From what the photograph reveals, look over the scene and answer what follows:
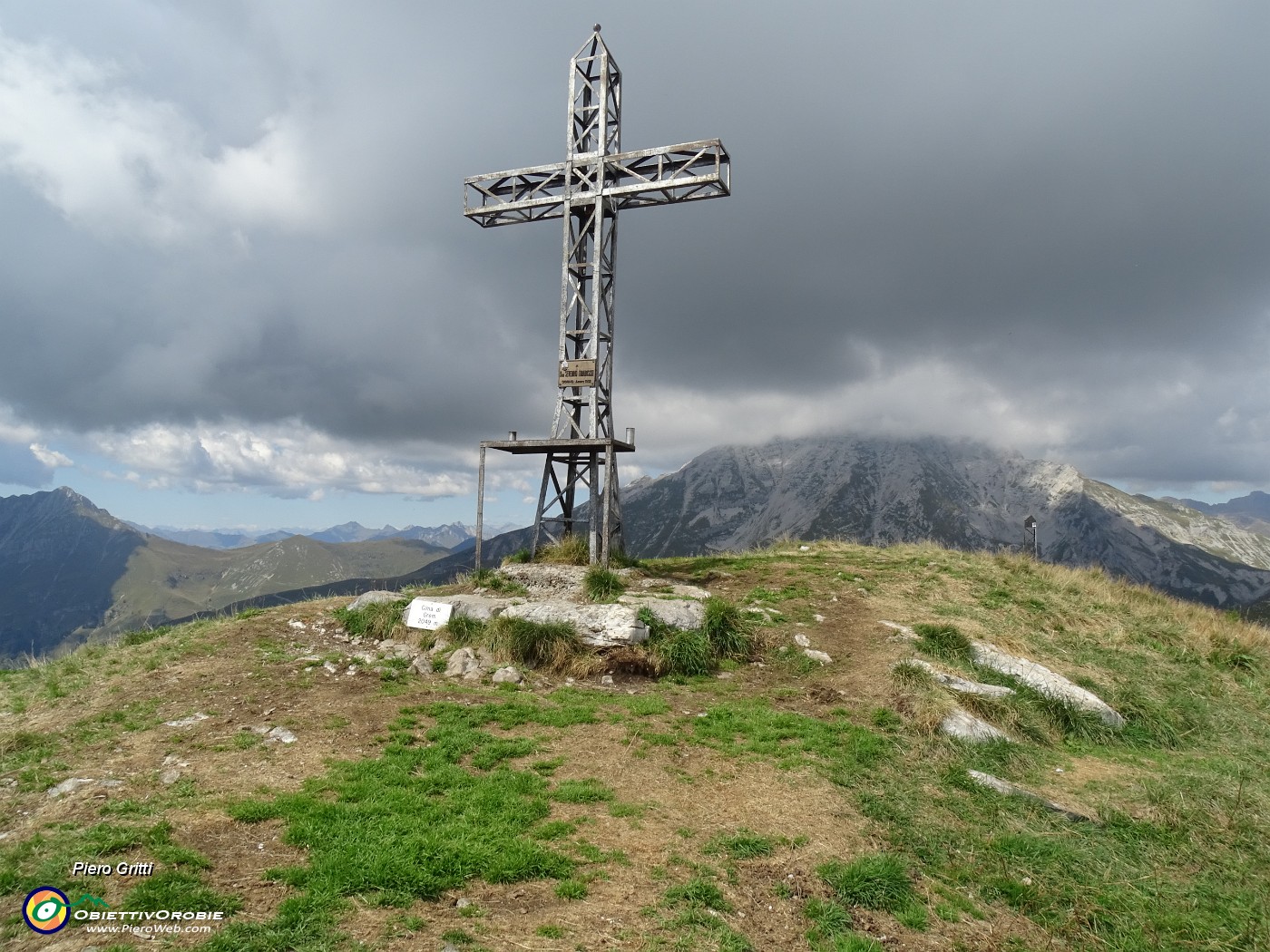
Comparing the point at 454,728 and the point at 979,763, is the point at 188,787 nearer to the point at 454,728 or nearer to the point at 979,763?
the point at 454,728

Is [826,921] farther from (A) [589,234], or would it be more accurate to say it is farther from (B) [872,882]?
(A) [589,234]

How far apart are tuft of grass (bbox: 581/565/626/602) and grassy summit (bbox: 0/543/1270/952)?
252cm

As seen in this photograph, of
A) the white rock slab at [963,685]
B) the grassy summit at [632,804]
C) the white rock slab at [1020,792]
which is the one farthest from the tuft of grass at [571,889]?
the white rock slab at [963,685]

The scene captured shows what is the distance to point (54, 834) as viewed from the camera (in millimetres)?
6035

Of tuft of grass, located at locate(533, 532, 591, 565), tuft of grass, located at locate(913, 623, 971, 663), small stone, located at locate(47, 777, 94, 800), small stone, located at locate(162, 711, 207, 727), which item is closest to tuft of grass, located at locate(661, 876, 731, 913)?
small stone, located at locate(47, 777, 94, 800)

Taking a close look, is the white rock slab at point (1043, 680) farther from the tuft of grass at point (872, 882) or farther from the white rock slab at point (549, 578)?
the white rock slab at point (549, 578)

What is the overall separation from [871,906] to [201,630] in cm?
1455

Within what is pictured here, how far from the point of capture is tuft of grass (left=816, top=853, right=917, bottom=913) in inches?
233

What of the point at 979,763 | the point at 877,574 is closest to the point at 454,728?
the point at 979,763

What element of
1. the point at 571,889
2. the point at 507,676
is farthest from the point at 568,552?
the point at 571,889

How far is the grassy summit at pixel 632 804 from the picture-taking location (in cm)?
546

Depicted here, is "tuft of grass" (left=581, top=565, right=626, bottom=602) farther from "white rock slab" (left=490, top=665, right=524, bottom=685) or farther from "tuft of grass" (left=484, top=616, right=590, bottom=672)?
"white rock slab" (left=490, top=665, right=524, bottom=685)

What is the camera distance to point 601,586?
1483cm

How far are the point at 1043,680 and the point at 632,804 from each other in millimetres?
8910
